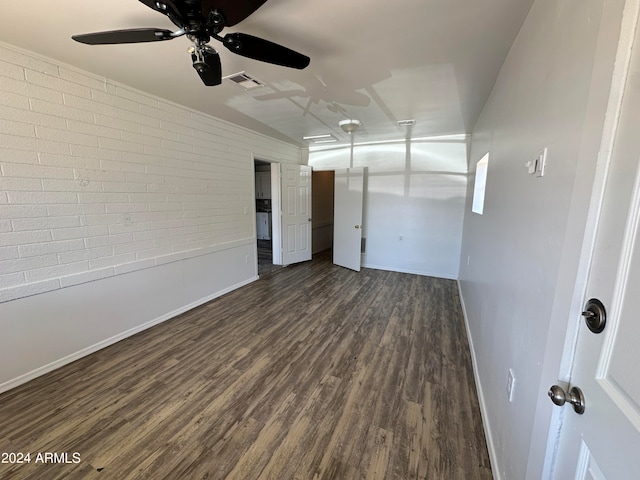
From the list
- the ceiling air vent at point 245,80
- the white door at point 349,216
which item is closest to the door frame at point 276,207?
the white door at point 349,216

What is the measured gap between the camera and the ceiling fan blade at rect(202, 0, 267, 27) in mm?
1206

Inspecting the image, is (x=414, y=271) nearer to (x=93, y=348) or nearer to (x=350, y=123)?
(x=350, y=123)

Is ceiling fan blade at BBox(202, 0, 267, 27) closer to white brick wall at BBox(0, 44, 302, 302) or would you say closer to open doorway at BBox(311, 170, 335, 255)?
white brick wall at BBox(0, 44, 302, 302)

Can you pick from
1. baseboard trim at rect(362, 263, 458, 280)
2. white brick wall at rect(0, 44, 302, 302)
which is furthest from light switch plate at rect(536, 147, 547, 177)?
baseboard trim at rect(362, 263, 458, 280)

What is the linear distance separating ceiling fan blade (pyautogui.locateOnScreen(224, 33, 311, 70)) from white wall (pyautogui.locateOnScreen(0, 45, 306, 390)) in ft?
5.82

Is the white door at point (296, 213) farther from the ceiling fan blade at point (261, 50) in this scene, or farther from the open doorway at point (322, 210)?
the ceiling fan blade at point (261, 50)

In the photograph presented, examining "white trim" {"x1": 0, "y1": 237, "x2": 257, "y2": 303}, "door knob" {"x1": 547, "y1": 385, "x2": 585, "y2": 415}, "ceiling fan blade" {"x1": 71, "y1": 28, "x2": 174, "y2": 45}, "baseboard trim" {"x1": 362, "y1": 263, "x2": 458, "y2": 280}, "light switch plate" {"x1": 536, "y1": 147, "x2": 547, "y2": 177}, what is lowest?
"baseboard trim" {"x1": 362, "y1": 263, "x2": 458, "y2": 280}

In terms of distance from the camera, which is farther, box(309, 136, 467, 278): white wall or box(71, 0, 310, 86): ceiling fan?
box(309, 136, 467, 278): white wall

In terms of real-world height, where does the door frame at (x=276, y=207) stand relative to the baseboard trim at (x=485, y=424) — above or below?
above

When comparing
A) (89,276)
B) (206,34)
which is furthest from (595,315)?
(89,276)

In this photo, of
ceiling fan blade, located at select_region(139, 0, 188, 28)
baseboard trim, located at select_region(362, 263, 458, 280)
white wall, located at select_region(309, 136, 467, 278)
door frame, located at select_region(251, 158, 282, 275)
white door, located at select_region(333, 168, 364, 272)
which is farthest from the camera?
white door, located at select_region(333, 168, 364, 272)

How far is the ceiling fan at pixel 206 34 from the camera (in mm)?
1221

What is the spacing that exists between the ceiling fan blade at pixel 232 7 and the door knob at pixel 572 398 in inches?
74.5

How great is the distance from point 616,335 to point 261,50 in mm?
1913
